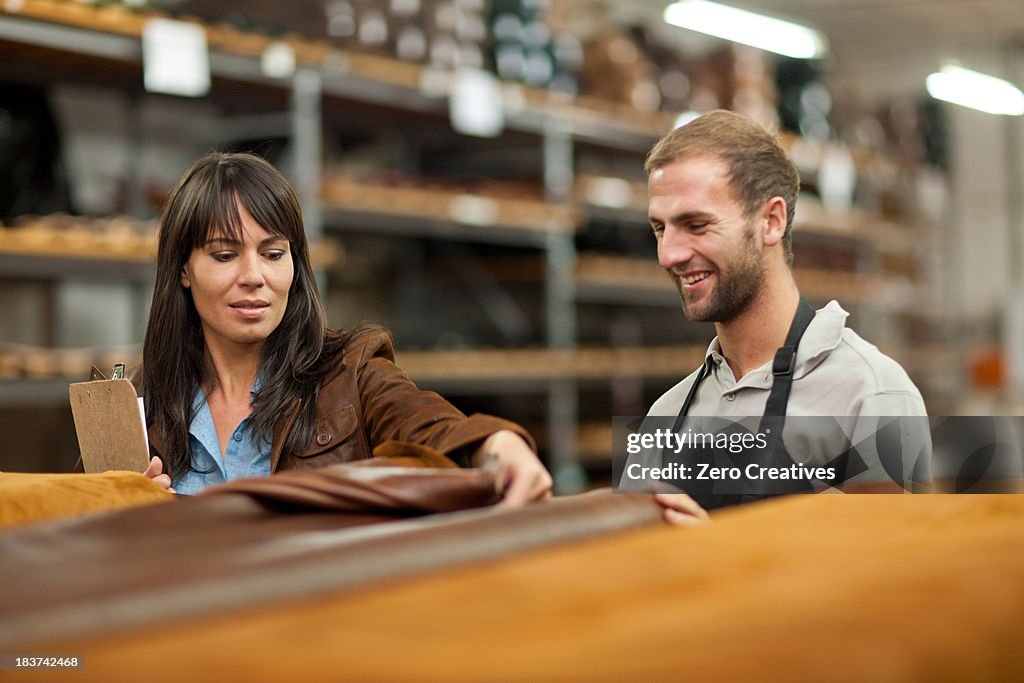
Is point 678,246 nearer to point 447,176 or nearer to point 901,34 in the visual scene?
point 447,176

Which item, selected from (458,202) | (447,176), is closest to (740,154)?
(458,202)

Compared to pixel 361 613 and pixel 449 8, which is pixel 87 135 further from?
pixel 361 613

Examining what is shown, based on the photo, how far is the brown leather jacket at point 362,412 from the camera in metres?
1.83

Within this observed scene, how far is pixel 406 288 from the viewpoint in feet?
20.7

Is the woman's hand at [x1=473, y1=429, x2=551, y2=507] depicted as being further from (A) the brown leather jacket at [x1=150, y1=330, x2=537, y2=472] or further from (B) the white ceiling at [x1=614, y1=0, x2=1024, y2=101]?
(B) the white ceiling at [x1=614, y1=0, x2=1024, y2=101]

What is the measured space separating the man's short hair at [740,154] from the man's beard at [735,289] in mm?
88

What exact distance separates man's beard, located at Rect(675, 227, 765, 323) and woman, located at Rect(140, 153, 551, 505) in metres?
0.51

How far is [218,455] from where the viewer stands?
1.96 m

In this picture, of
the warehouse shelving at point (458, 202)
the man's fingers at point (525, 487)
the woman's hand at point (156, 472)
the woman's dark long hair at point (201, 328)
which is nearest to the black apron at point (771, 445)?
the man's fingers at point (525, 487)

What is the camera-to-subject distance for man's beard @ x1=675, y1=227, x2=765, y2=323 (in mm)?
1940

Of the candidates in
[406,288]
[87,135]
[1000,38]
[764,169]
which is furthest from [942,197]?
[764,169]

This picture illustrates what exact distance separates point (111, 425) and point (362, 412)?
1.42 ft

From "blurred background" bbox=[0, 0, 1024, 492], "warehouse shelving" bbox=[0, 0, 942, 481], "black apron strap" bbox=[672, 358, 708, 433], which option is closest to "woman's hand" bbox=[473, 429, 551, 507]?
"black apron strap" bbox=[672, 358, 708, 433]

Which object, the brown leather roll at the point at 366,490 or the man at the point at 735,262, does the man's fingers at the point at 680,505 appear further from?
the man at the point at 735,262
